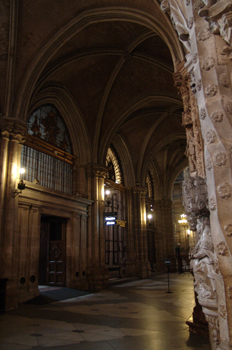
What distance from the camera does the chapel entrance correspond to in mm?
12812

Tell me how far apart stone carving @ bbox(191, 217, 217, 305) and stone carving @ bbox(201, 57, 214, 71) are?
1.52 metres

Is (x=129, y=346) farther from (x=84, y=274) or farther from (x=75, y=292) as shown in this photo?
(x=84, y=274)

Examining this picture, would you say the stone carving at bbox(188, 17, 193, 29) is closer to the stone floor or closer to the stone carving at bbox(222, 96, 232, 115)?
the stone carving at bbox(222, 96, 232, 115)

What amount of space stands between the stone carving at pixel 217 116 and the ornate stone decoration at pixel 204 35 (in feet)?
2.80

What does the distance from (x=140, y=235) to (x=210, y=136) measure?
1677 centimetres

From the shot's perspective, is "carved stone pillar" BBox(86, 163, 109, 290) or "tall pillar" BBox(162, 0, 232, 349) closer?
"tall pillar" BBox(162, 0, 232, 349)

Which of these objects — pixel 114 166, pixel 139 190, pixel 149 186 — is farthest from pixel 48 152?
pixel 149 186

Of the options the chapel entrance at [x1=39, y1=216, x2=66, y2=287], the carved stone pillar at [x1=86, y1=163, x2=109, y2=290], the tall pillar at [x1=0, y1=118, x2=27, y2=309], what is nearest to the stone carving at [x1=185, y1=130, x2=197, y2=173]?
the tall pillar at [x1=0, y1=118, x2=27, y2=309]

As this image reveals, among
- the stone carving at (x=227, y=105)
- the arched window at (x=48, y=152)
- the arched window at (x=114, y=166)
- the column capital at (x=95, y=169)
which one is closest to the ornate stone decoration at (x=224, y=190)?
the stone carving at (x=227, y=105)

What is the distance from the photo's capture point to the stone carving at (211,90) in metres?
2.80

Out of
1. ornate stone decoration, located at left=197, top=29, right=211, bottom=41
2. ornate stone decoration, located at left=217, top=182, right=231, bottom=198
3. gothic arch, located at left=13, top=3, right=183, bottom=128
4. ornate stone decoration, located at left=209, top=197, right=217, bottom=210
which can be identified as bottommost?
ornate stone decoration, located at left=209, top=197, right=217, bottom=210

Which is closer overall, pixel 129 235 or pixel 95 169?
pixel 95 169

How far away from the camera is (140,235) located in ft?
62.2

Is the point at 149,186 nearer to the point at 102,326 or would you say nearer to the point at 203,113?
the point at 102,326
